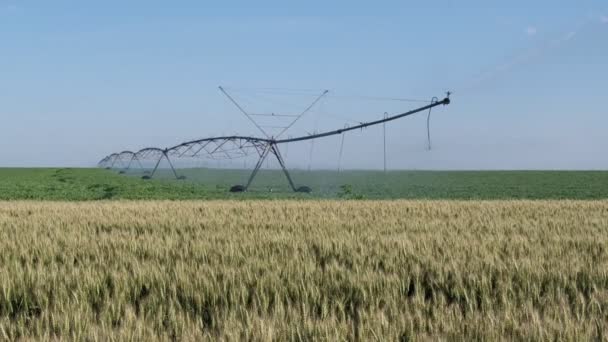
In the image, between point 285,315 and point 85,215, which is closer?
point 285,315

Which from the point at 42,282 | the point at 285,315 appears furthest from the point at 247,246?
the point at 285,315

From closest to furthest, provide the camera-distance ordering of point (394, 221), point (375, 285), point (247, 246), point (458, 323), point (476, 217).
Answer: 1. point (458, 323)
2. point (375, 285)
3. point (247, 246)
4. point (394, 221)
5. point (476, 217)

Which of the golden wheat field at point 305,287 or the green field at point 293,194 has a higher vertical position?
the green field at point 293,194

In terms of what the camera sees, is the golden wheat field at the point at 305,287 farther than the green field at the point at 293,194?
No

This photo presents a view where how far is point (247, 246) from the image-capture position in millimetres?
8117

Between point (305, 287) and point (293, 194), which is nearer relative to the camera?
point (305, 287)

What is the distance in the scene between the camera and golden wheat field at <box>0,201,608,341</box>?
405cm

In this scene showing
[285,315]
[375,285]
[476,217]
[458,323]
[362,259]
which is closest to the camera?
[458,323]

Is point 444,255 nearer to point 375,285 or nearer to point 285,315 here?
point 375,285

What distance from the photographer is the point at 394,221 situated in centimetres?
1216

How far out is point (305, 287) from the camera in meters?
5.29

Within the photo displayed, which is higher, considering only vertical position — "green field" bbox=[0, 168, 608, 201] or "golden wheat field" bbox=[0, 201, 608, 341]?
"green field" bbox=[0, 168, 608, 201]

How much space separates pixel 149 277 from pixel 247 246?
2414mm

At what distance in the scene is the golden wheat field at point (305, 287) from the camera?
4.05 m
